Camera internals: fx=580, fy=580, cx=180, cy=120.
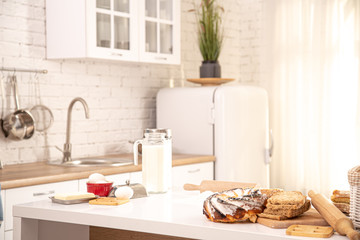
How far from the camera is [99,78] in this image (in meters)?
4.31

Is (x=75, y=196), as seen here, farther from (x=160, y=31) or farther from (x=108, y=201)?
(x=160, y=31)

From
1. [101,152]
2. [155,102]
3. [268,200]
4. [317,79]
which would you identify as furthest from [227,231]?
[317,79]

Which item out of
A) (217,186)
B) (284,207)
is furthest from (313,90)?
(284,207)

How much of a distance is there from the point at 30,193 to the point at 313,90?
9.40 ft

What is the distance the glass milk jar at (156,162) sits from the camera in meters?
2.11

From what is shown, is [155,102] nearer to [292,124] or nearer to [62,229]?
[292,124]

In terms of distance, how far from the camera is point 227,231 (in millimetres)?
1503

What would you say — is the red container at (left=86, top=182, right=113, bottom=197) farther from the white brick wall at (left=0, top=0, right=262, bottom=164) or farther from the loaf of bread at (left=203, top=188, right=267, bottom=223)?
the white brick wall at (left=0, top=0, right=262, bottom=164)

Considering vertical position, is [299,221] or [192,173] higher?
[299,221]

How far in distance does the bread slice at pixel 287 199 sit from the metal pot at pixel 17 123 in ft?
7.42

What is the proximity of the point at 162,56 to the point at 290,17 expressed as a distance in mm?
1454

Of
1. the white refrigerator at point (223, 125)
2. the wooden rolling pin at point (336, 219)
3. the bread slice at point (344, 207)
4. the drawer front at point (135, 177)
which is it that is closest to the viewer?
the wooden rolling pin at point (336, 219)

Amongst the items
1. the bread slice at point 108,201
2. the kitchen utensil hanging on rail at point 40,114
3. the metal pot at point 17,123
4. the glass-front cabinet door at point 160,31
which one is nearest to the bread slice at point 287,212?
the bread slice at point 108,201

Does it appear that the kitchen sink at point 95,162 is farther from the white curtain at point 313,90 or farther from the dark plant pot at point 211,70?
the white curtain at point 313,90
